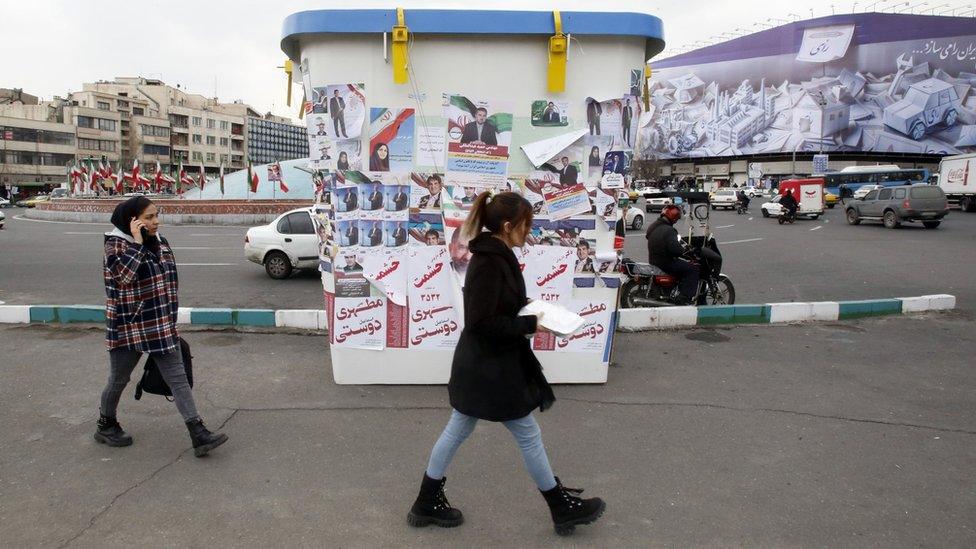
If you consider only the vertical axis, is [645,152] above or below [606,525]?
above

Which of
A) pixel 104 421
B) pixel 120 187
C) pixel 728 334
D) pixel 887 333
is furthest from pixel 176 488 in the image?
pixel 120 187

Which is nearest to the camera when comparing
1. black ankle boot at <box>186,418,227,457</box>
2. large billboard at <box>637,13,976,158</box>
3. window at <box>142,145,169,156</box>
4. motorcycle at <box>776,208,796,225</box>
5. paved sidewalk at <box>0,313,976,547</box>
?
paved sidewalk at <box>0,313,976,547</box>

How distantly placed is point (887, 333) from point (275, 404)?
642 cm

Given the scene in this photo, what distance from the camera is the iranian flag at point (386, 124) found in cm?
480

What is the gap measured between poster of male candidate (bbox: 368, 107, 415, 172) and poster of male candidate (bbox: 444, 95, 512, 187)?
29 centimetres

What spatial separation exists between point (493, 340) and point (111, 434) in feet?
8.82

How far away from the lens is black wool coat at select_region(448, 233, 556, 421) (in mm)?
2842

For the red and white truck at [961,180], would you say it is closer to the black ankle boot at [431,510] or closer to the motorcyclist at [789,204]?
the motorcyclist at [789,204]

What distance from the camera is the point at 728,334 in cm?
704

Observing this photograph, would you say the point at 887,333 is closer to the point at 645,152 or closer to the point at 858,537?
the point at 858,537

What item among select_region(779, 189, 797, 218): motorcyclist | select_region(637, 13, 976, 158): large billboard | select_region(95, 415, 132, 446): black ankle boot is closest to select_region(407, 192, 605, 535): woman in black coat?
select_region(95, 415, 132, 446): black ankle boot

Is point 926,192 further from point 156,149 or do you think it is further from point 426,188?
point 156,149

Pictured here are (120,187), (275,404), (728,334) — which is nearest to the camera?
(275,404)

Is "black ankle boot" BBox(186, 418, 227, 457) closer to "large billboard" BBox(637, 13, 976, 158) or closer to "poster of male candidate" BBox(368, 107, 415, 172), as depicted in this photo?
"poster of male candidate" BBox(368, 107, 415, 172)
